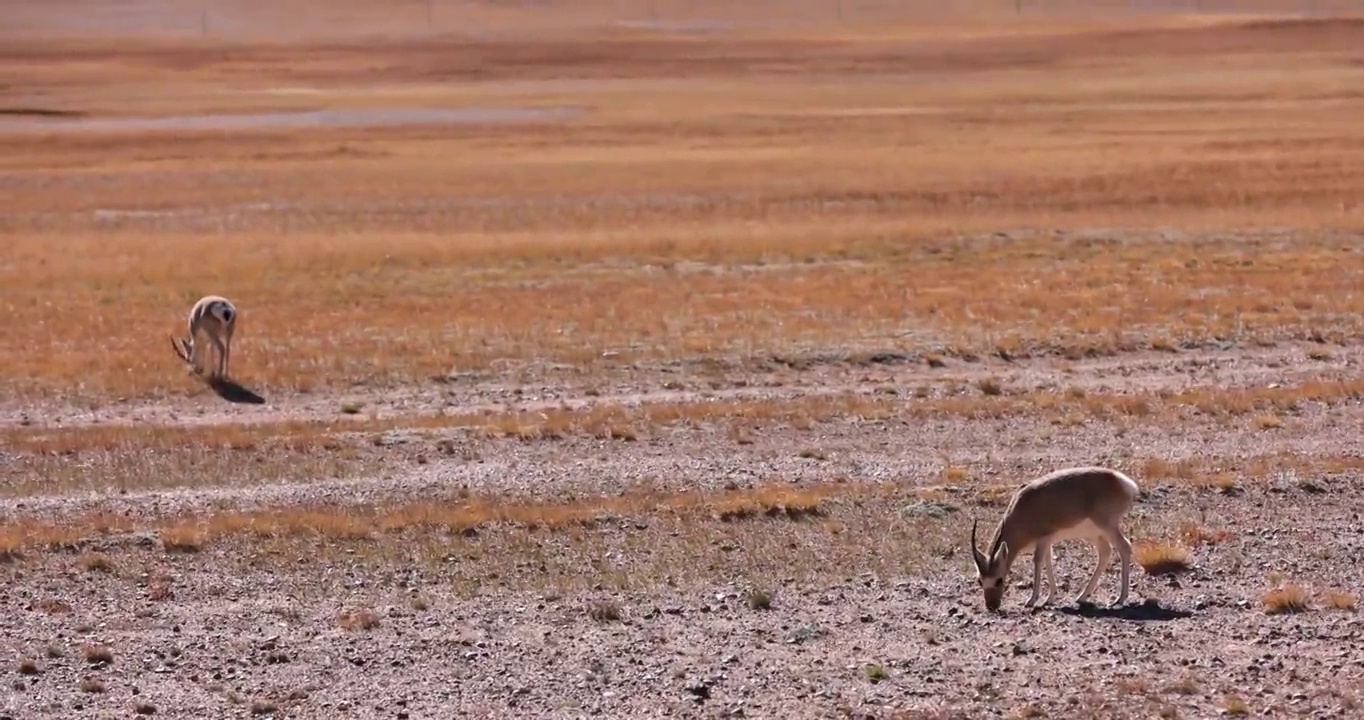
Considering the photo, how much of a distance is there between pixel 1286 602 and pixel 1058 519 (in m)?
1.38

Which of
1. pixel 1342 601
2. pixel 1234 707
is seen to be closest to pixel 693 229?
pixel 1342 601

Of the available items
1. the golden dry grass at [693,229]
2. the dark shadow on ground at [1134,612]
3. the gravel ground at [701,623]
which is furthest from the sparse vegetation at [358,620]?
the golden dry grass at [693,229]

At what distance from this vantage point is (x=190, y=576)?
12.6 metres

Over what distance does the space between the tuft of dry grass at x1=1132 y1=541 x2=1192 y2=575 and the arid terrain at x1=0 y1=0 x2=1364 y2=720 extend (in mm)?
41

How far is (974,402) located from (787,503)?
6023 mm

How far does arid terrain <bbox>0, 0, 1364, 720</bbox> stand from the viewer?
10.1 metres

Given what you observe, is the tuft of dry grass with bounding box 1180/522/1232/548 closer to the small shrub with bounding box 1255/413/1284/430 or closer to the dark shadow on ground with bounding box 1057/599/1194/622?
the dark shadow on ground with bounding box 1057/599/1194/622

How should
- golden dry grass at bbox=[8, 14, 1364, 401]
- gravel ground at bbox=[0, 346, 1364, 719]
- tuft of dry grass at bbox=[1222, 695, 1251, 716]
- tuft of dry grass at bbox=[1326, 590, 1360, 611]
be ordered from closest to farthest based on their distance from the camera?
tuft of dry grass at bbox=[1222, 695, 1251, 716], gravel ground at bbox=[0, 346, 1364, 719], tuft of dry grass at bbox=[1326, 590, 1360, 611], golden dry grass at bbox=[8, 14, 1364, 401]

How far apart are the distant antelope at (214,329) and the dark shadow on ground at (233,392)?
0.24 m

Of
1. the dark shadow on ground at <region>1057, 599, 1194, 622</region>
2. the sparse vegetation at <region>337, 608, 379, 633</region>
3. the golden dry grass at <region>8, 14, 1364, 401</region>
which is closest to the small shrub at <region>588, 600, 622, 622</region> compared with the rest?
the sparse vegetation at <region>337, 608, 379, 633</region>

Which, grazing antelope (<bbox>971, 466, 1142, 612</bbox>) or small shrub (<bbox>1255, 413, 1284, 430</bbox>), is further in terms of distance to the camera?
small shrub (<bbox>1255, 413, 1284, 430</bbox>)

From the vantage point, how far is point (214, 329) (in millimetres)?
23312

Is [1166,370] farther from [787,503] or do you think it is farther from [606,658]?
[606,658]

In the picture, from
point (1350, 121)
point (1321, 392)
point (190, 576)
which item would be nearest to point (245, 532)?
point (190, 576)
